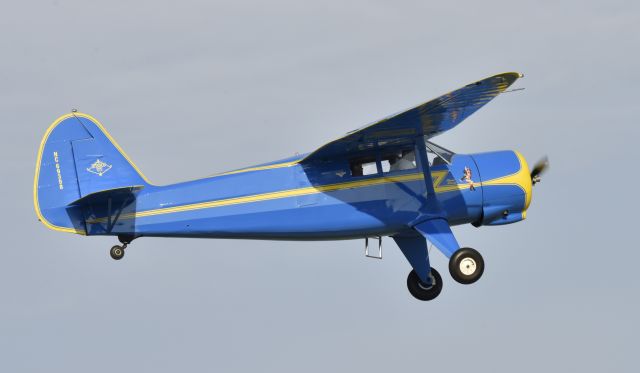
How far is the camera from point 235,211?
19078 millimetres

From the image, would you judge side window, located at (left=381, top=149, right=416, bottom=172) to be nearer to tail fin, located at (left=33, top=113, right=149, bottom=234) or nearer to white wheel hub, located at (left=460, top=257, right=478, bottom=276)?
white wheel hub, located at (left=460, top=257, right=478, bottom=276)

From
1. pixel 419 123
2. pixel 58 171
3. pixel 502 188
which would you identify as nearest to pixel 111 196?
pixel 58 171

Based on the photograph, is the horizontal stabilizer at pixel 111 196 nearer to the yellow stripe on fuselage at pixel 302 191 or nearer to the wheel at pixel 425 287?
the yellow stripe on fuselage at pixel 302 191

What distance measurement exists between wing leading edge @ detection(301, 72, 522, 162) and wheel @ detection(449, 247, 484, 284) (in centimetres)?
182

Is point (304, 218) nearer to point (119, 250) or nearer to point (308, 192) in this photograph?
point (308, 192)

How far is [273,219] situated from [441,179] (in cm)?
250

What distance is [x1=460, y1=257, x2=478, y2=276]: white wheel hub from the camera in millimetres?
18938

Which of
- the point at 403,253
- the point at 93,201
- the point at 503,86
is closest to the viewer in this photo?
the point at 503,86

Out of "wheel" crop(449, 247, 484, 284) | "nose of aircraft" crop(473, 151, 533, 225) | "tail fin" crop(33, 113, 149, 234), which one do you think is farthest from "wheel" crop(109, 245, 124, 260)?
"nose of aircraft" crop(473, 151, 533, 225)

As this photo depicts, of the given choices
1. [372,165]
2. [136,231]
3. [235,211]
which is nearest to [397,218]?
[372,165]

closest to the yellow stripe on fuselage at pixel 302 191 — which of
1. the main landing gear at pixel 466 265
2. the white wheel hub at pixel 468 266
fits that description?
the main landing gear at pixel 466 265

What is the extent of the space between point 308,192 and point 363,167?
0.87 metres

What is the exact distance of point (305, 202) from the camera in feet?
63.1

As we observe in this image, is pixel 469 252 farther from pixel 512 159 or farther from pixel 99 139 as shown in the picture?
pixel 99 139
